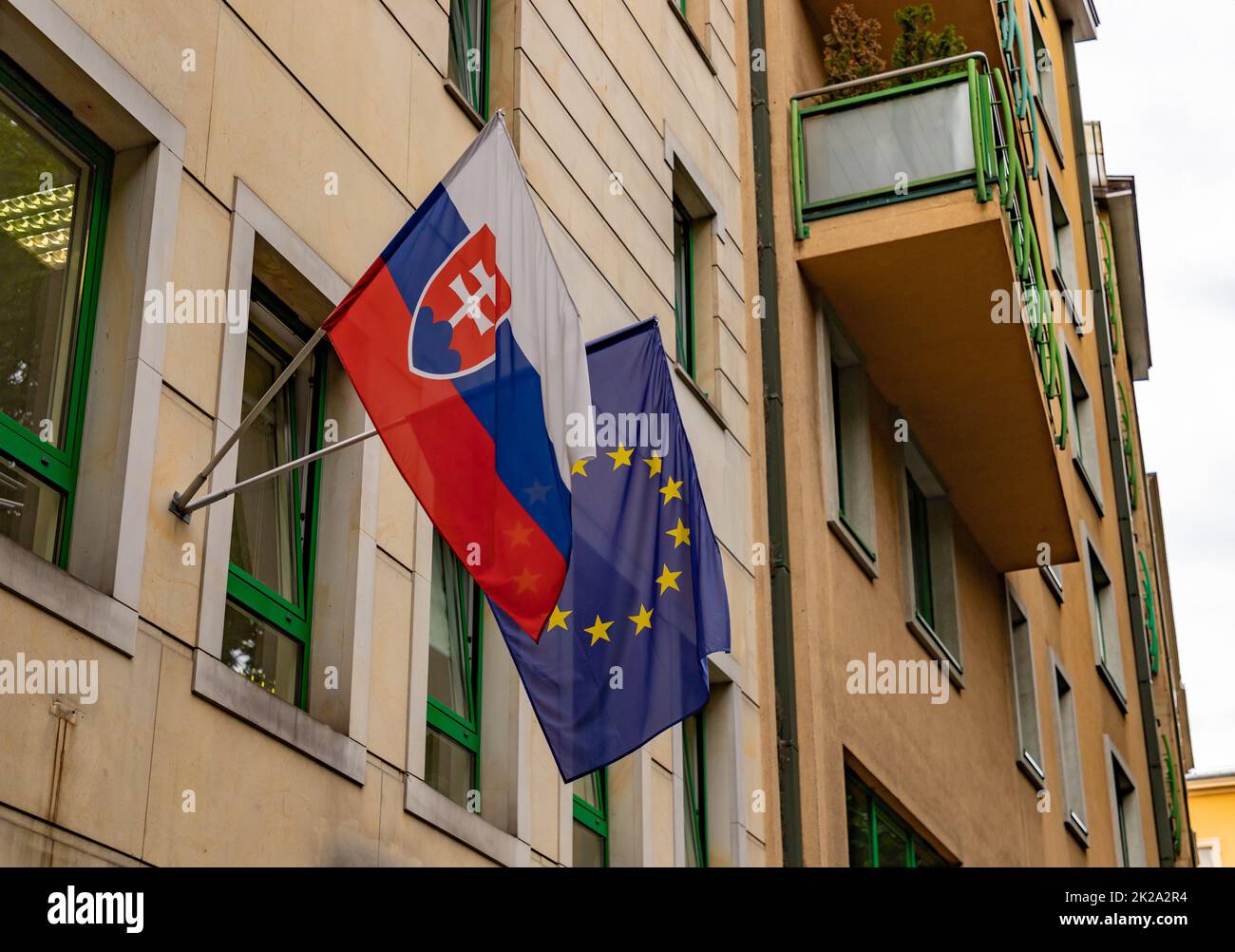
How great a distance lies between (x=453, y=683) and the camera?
38.5 feet

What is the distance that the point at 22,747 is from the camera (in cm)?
753

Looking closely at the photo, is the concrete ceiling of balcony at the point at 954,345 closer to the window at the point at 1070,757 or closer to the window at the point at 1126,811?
the window at the point at 1070,757

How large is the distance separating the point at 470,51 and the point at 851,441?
734 cm

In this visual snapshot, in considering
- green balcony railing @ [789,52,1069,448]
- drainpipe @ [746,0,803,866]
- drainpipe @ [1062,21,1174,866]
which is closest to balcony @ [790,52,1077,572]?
green balcony railing @ [789,52,1069,448]

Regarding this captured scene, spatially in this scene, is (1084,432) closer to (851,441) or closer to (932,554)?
(932,554)

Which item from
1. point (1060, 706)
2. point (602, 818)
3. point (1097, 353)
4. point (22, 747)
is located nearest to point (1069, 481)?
point (1060, 706)

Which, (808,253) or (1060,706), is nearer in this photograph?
(808,253)

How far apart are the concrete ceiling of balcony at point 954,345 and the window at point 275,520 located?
8533 mm

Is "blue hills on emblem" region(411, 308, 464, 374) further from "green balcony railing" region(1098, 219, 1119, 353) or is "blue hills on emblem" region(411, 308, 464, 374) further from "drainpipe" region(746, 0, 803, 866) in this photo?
"green balcony railing" region(1098, 219, 1119, 353)

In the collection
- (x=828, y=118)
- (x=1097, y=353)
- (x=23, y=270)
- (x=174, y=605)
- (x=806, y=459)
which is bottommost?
(x=174, y=605)

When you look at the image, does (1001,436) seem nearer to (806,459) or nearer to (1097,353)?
(806,459)

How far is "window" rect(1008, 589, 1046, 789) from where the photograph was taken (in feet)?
79.4
